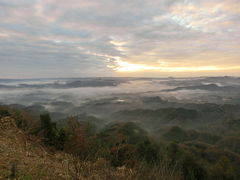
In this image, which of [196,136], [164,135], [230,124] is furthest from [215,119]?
[164,135]

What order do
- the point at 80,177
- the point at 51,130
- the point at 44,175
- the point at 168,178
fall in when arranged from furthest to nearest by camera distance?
1. the point at 51,130
2. the point at 44,175
3. the point at 80,177
4. the point at 168,178

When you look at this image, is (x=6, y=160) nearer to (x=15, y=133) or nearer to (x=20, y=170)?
(x=20, y=170)

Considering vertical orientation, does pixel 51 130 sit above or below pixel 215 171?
above

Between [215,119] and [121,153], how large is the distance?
21316cm

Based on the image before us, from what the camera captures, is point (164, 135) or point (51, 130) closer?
point (51, 130)

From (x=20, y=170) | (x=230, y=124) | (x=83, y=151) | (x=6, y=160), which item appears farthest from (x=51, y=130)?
(x=230, y=124)

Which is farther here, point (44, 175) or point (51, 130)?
point (51, 130)

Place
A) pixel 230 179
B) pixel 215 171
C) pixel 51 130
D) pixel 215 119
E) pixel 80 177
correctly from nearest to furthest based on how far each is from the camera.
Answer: pixel 80 177 → pixel 51 130 → pixel 230 179 → pixel 215 171 → pixel 215 119

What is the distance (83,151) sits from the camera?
14016 mm

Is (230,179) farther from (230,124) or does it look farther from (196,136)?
(230,124)

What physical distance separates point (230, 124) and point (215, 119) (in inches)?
1839

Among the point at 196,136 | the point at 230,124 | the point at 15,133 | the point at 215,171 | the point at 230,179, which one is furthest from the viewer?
the point at 230,124

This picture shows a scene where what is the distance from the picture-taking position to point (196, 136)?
12531cm

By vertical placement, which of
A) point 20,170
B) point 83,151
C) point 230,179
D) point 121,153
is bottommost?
point 230,179
